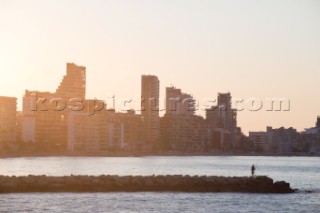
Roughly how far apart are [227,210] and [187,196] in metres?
7.77

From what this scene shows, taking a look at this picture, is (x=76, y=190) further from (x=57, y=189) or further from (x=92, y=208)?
(x=92, y=208)

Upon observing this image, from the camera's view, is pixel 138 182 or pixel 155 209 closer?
pixel 155 209

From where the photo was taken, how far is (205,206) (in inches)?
1710

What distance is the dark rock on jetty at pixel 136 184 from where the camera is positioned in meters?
51.2

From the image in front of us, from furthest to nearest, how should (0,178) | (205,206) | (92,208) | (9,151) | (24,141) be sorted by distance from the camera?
(24,141) < (9,151) < (0,178) < (205,206) < (92,208)

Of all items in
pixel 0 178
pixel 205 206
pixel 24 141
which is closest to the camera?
pixel 205 206

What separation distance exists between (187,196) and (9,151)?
131305 mm

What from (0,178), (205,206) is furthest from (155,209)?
(0,178)

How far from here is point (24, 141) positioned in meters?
197

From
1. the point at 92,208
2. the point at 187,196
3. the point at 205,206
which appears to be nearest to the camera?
the point at 92,208

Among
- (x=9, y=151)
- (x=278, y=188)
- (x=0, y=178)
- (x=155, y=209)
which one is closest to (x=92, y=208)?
(x=155, y=209)

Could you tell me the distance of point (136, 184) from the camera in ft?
176

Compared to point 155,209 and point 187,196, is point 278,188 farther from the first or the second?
Answer: point 155,209

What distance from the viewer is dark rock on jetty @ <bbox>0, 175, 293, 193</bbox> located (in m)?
51.2
